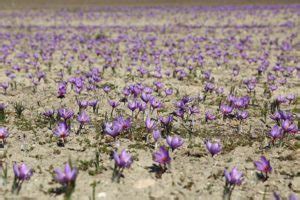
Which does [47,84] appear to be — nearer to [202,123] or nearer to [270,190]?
[202,123]

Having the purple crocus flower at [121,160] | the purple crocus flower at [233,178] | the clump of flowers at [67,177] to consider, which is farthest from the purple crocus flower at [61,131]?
the purple crocus flower at [233,178]

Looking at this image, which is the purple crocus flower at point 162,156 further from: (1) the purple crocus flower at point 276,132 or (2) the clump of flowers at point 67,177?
(1) the purple crocus flower at point 276,132

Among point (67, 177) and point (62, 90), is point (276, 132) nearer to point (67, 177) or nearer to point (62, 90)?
point (67, 177)

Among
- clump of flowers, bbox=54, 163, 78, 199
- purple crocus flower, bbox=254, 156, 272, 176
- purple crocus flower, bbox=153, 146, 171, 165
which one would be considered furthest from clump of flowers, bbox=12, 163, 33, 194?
purple crocus flower, bbox=254, 156, 272, 176

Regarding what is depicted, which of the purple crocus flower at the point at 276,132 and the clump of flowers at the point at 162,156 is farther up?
the purple crocus flower at the point at 276,132

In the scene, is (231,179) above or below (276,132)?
below

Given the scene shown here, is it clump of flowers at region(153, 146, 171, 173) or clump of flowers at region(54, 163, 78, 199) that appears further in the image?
clump of flowers at region(153, 146, 171, 173)

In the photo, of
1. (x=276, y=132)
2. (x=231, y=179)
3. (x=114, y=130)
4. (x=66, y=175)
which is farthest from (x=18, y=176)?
(x=276, y=132)

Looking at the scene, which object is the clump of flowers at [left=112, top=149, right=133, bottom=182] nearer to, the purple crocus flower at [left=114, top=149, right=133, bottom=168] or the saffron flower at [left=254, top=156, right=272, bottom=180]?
the purple crocus flower at [left=114, top=149, right=133, bottom=168]

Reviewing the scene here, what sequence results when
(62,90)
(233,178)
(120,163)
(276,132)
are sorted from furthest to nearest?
(62,90)
(276,132)
(120,163)
(233,178)

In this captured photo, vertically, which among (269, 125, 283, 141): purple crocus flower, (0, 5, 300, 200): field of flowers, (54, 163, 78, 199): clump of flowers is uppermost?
(269, 125, 283, 141): purple crocus flower

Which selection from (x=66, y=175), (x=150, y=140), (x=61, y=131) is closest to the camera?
(x=66, y=175)

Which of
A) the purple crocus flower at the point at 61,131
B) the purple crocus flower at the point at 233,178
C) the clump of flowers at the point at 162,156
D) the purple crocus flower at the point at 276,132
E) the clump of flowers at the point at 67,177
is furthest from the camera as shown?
the purple crocus flower at the point at 61,131
